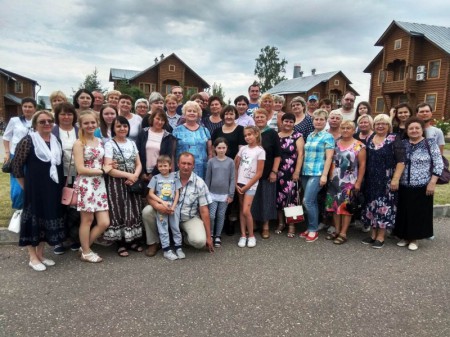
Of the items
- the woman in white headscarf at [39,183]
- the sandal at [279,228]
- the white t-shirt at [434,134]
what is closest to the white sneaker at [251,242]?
the sandal at [279,228]

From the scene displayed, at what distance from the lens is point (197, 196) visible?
176 inches

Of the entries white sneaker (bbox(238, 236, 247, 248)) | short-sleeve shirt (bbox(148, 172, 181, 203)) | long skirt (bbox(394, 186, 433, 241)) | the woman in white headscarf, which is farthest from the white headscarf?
long skirt (bbox(394, 186, 433, 241))

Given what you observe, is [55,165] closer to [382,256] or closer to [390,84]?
[382,256]

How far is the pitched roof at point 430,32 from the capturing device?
25281 mm

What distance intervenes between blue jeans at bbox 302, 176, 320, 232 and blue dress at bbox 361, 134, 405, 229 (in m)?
0.75

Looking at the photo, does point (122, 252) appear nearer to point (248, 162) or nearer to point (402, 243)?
point (248, 162)

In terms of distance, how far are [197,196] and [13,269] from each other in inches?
91.0

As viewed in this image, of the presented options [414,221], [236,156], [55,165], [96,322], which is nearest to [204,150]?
[236,156]

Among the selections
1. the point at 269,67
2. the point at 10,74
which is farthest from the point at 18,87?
A: the point at 269,67

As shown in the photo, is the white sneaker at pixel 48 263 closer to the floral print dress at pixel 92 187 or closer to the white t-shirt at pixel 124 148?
the floral print dress at pixel 92 187

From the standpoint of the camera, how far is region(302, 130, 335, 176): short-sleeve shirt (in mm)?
4789

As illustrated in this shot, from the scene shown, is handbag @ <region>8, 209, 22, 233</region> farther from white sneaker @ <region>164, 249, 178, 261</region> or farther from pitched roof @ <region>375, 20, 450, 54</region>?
pitched roof @ <region>375, 20, 450, 54</region>

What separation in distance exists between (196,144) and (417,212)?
129 inches

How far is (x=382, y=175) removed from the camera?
4598 mm
